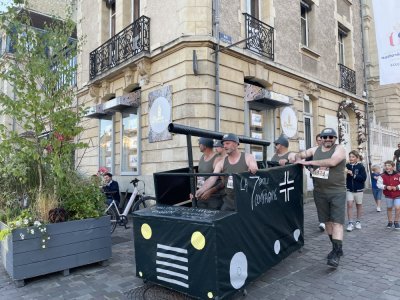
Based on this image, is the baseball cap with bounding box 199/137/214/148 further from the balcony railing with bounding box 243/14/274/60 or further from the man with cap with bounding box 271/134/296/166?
the balcony railing with bounding box 243/14/274/60

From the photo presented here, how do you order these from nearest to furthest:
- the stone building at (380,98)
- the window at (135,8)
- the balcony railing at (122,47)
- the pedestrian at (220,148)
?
the pedestrian at (220,148) → the balcony railing at (122,47) → the window at (135,8) → the stone building at (380,98)

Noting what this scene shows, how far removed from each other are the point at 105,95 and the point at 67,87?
675 cm

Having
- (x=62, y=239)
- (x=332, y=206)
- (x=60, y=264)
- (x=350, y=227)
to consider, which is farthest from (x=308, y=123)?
(x=60, y=264)

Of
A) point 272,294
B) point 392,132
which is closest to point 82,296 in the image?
point 272,294

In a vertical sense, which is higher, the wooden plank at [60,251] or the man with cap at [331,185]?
the man with cap at [331,185]

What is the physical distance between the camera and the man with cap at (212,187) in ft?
14.9

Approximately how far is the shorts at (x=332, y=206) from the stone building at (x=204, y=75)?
12.8 feet

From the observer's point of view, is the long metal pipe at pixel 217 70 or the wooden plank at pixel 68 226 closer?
the wooden plank at pixel 68 226

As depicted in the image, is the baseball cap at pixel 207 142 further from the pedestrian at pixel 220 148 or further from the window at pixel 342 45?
the window at pixel 342 45

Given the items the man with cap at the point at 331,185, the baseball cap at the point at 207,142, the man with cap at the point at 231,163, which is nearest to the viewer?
the man with cap at the point at 231,163

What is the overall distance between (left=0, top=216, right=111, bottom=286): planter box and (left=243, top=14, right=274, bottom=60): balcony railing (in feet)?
21.7

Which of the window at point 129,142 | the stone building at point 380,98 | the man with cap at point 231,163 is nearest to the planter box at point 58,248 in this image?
the man with cap at point 231,163

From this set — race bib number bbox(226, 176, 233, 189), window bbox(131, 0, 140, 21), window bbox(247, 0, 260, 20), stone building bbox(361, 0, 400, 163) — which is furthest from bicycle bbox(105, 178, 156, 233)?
stone building bbox(361, 0, 400, 163)

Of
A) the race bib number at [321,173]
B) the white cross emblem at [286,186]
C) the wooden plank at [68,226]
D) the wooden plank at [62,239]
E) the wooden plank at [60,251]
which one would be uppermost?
the race bib number at [321,173]
